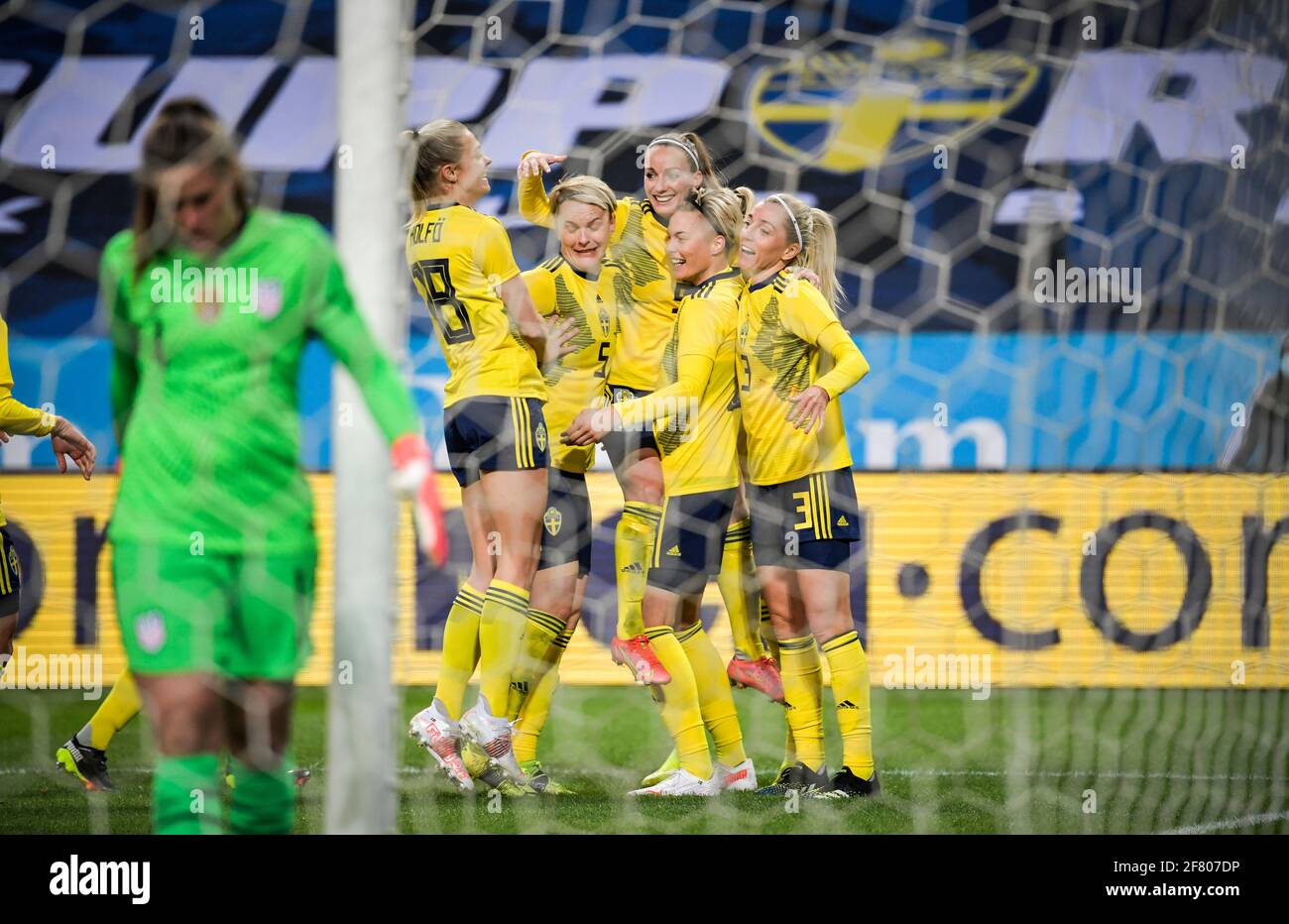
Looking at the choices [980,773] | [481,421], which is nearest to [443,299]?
[481,421]

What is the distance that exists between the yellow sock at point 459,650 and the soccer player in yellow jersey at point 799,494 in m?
0.76

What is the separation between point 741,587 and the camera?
421 centimetres

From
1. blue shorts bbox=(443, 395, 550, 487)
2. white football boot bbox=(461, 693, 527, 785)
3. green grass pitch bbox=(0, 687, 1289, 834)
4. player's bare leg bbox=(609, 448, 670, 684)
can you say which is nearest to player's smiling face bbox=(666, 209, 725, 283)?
player's bare leg bbox=(609, 448, 670, 684)

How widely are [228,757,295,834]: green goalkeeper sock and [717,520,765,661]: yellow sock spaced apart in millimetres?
1961

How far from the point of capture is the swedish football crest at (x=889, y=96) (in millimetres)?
5566

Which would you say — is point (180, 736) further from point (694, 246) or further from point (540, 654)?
point (694, 246)

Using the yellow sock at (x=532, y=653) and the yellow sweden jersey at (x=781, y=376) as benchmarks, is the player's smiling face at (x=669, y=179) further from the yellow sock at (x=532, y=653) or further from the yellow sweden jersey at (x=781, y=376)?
the yellow sock at (x=532, y=653)

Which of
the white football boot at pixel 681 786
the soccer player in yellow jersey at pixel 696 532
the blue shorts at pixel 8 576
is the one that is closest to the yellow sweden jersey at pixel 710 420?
the soccer player in yellow jersey at pixel 696 532

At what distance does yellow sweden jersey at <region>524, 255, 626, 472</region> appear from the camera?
404 centimetres

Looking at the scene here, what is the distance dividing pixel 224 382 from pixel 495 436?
1.50 meters

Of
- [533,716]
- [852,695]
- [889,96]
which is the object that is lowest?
[533,716]

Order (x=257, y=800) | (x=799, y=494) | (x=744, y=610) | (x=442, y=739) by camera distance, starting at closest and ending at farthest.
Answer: (x=257, y=800) → (x=442, y=739) → (x=799, y=494) → (x=744, y=610)

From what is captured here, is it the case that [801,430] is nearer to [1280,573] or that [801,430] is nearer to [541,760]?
[541,760]

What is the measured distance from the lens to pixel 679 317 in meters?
3.91
